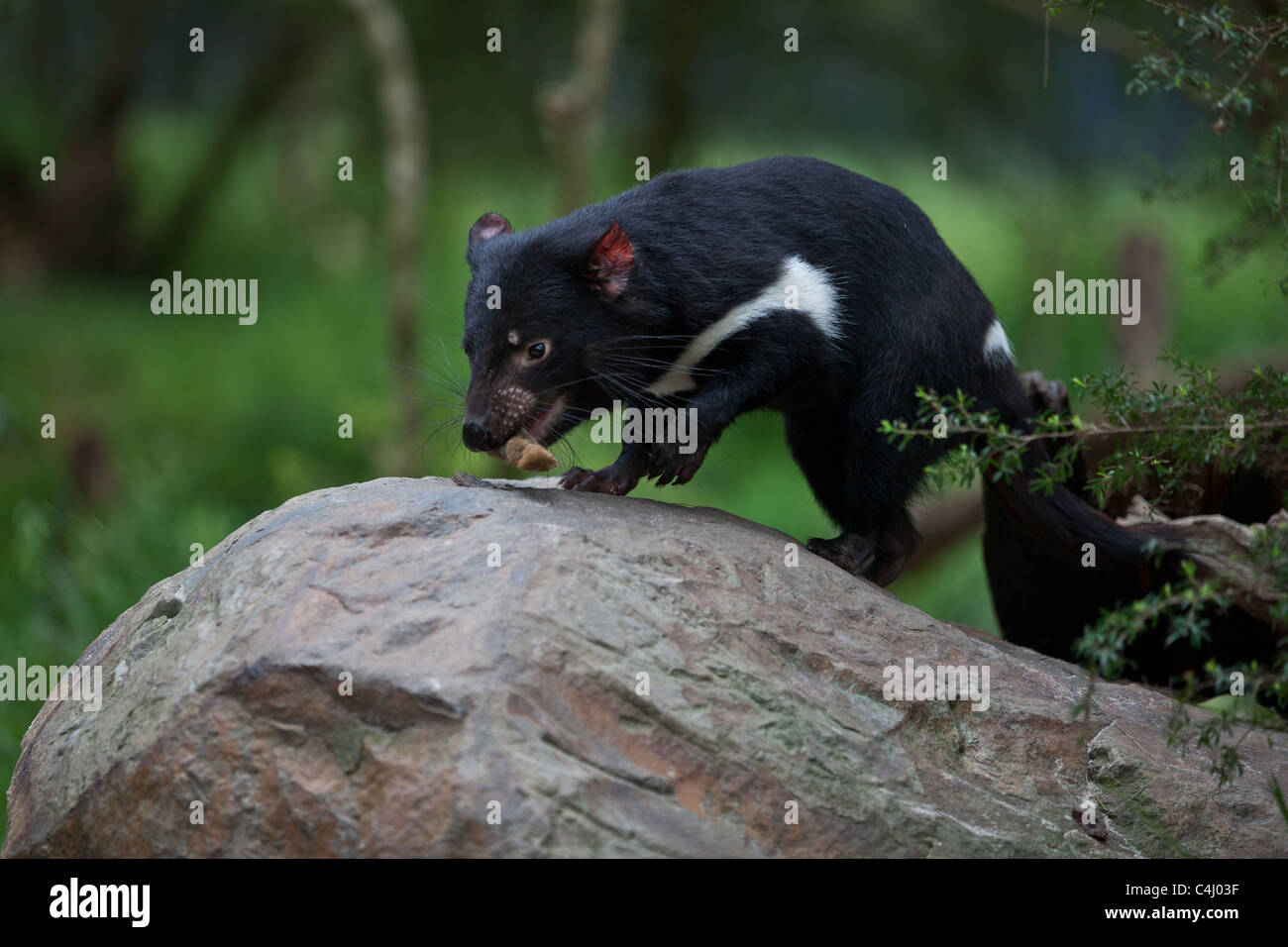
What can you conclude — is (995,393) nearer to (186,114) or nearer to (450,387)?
(450,387)

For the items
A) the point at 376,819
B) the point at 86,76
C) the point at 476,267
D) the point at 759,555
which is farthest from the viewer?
the point at 86,76

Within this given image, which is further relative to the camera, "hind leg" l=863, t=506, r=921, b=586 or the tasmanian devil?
"hind leg" l=863, t=506, r=921, b=586

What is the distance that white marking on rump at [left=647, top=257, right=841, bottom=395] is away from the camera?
12.1 ft

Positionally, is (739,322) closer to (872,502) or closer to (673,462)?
(673,462)

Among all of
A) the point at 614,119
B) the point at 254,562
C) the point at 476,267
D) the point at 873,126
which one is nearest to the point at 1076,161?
the point at 873,126

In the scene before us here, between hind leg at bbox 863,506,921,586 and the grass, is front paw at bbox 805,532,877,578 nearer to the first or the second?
hind leg at bbox 863,506,921,586

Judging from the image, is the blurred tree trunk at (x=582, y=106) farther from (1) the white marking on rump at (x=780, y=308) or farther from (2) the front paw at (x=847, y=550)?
(2) the front paw at (x=847, y=550)

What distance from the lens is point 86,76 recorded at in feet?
40.8

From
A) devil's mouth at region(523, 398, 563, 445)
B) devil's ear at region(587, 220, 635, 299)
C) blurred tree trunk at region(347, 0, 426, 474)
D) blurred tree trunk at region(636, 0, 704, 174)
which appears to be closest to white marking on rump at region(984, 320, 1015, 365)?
devil's ear at region(587, 220, 635, 299)

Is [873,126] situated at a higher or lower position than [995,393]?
higher

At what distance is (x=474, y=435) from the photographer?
343 cm

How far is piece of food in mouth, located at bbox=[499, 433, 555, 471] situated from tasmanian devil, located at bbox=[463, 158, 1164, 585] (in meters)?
0.04

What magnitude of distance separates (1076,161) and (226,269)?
777 cm

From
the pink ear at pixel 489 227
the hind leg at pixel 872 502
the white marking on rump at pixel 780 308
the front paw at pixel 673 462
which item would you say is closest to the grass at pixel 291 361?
the hind leg at pixel 872 502
